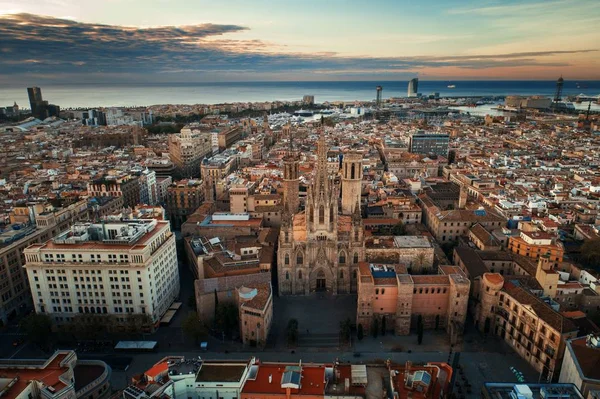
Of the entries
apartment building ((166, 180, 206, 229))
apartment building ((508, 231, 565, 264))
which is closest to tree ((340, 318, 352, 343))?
apartment building ((508, 231, 565, 264))

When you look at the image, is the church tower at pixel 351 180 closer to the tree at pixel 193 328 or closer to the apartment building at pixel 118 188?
the tree at pixel 193 328

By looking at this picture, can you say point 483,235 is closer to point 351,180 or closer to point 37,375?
point 351,180

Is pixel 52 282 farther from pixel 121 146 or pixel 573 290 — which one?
pixel 121 146

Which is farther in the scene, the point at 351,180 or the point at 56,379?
the point at 351,180

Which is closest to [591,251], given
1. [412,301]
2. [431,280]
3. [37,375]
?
[431,280]

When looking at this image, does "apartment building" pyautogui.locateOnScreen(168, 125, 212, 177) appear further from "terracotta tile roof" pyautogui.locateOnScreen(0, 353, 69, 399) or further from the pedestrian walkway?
"terracotta tile roof" pyautogui.locateOnScreen(0, 353, 69, 399)

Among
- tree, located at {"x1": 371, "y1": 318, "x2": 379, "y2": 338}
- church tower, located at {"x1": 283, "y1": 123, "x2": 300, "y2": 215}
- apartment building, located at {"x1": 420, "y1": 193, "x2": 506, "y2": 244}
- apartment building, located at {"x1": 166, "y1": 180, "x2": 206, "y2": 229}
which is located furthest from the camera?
apartment building, located at {"x1": 166, "y1": 180, "x2": 206, "y2": 229}

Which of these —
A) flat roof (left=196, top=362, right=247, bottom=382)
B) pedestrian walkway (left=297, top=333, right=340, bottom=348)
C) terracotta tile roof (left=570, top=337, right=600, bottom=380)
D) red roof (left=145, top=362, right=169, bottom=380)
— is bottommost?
pedestrian walkway (left=297, top=333, right=340, bottom=348)
